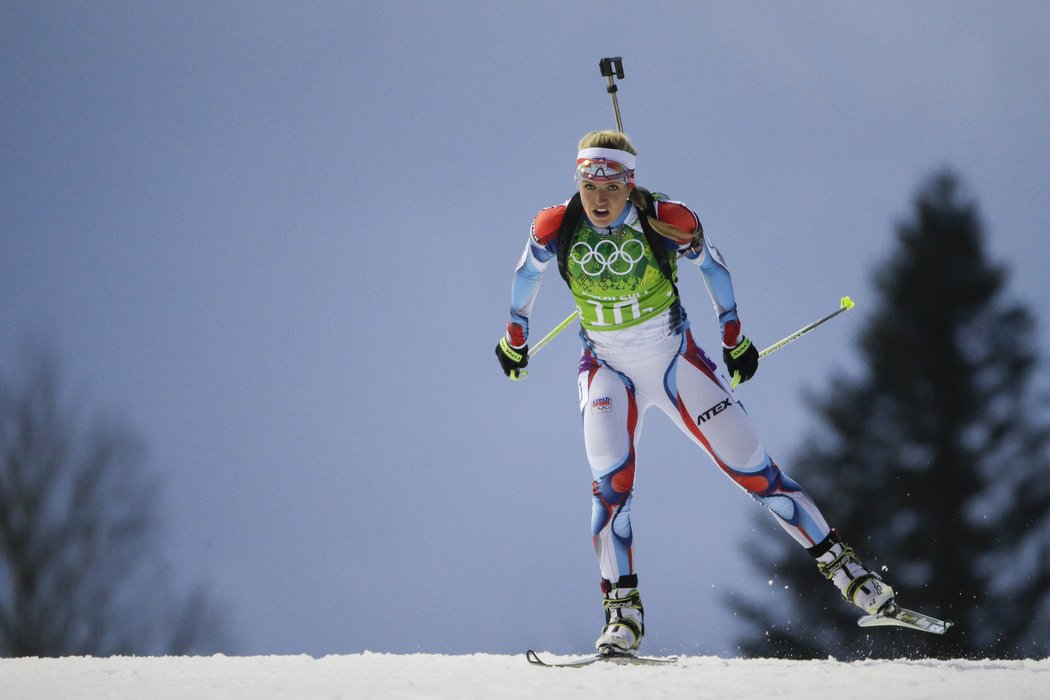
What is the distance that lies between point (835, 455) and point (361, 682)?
433 inches

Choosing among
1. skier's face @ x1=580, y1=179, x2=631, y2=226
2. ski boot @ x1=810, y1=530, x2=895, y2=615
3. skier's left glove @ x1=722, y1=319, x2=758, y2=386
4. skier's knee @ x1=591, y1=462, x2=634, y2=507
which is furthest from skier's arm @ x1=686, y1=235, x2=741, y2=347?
ski boot @ x1=810, y1=530, x2=895, y2=615

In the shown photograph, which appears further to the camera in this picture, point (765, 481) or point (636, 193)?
point (636, 193)

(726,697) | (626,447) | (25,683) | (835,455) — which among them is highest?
(835,455)

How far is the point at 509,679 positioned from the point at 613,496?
1359mm

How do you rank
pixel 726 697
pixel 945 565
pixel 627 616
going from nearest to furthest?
pixel 726 697 → pixel 627 616 → pixel 945 565

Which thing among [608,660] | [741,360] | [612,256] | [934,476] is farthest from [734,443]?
[934,476]

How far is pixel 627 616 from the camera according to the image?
600 centimetres

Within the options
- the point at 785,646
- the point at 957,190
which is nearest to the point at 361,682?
the point at 785,646

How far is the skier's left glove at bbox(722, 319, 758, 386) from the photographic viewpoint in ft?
21.2

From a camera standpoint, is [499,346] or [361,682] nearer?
[361,682]

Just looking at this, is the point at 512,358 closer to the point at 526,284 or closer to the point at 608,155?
the point at 526,284

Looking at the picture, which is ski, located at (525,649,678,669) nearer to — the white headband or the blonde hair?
the blonde hair

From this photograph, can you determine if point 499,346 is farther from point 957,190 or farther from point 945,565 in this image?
point 957,190

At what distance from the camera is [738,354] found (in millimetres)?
6449
